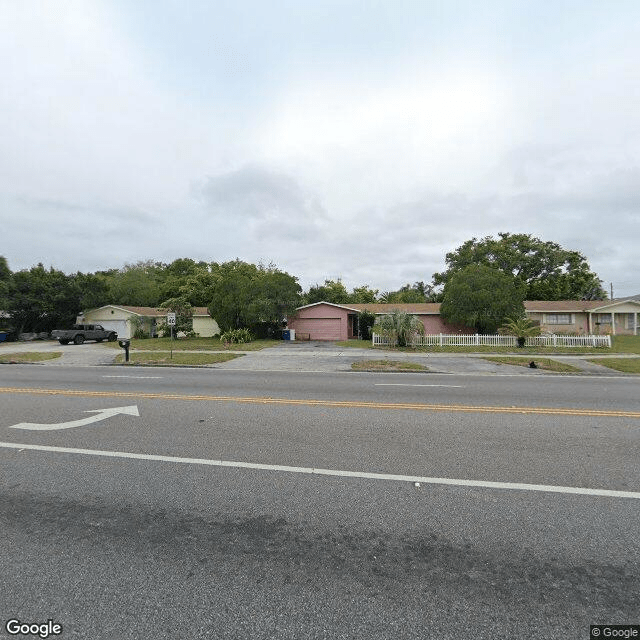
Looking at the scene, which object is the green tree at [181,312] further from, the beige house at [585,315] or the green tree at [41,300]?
the beige house at [585,315]

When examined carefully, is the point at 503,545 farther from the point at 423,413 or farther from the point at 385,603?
the point at 423,413

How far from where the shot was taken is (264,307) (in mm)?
30531

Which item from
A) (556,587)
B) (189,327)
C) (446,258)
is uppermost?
(446,258)

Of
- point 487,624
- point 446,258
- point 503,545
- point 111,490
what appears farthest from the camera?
point 446,258

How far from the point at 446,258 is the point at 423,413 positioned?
50.4 meters

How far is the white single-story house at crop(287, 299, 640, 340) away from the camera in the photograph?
3306cm

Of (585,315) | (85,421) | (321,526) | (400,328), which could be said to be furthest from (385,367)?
(585,315)

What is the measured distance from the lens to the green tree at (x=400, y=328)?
23047 mm

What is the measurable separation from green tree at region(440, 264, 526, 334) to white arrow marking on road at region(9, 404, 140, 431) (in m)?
25.5

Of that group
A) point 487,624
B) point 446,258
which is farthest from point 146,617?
point 446,258

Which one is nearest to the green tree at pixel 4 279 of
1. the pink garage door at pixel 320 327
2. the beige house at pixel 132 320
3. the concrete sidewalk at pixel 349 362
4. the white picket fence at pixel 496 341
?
the beige house at pixel 132 320

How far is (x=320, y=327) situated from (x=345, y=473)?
95.4ft

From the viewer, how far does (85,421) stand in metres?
6.56

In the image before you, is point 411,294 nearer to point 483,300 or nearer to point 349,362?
point 483,300
